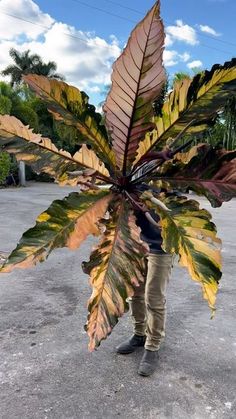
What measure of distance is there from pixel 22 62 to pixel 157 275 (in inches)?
1141

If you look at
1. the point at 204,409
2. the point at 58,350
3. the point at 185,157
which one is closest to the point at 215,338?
the point at 204,409

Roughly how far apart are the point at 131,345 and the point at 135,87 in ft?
8.60

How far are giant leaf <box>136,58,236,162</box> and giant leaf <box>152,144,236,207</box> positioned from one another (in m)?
0.04

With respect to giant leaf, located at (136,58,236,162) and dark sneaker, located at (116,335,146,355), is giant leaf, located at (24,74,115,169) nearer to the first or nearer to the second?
giant leaf, located at (136,58,236,162)

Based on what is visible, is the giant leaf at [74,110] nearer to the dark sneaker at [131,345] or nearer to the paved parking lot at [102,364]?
the paved parking lot at [102,364]

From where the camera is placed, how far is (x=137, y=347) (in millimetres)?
3092

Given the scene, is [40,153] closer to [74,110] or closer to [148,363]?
[74,110]

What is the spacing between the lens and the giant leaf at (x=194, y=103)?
68cm

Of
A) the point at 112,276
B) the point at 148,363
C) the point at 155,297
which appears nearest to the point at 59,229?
the point at 112,276

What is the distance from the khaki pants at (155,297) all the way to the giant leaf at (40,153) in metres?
1.89

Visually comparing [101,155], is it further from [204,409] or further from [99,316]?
[204,409]

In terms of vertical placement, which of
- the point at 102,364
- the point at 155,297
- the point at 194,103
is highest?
the point at 194,103

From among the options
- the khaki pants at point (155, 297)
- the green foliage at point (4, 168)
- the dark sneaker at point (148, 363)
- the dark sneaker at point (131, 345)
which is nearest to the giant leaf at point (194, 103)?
the khaki pants at point (155, 297)

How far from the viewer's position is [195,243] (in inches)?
26.8
